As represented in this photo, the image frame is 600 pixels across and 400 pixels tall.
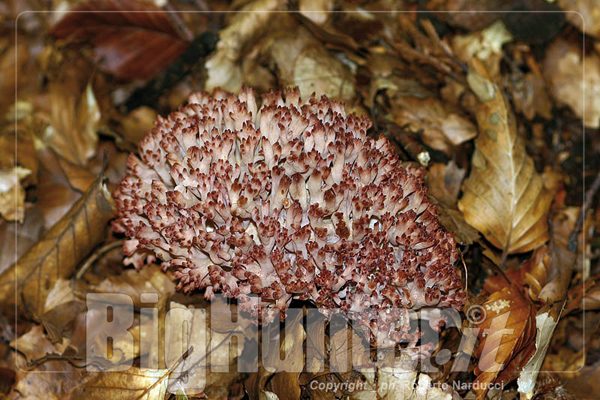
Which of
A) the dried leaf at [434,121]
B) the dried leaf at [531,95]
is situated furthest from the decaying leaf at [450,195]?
the dried leaf at [531,95]

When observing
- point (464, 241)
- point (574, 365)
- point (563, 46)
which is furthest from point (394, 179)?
point (563, 46)

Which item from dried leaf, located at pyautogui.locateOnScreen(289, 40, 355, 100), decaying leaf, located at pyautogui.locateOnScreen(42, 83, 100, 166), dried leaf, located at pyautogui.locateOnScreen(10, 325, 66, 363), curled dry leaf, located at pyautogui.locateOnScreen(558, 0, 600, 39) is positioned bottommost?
dried leaf, located at pyautogui.locateOnScreen(10, 325, 66, 363)

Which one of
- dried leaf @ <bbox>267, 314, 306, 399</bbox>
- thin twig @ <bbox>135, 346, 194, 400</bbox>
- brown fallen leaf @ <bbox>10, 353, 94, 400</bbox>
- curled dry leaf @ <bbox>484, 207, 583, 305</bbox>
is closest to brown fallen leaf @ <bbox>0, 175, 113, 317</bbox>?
brown fallen leaf @ <bbox>10, 353, 94, 400</bbox>

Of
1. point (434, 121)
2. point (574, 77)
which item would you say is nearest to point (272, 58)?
point (434, 121)

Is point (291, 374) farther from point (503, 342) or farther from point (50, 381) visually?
point (50, 381)

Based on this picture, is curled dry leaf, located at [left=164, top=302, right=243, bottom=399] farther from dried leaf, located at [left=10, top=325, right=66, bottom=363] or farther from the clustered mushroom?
dried leaf, located at [left=10, top=325, right=66, bottom=363]

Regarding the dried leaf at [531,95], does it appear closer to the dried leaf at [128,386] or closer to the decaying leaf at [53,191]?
the dried leaf at [128,386]

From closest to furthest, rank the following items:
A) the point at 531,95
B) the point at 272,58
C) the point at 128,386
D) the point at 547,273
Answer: the point at 128,386, the point at 547,273, the point at 272,58, the point at 531,95
